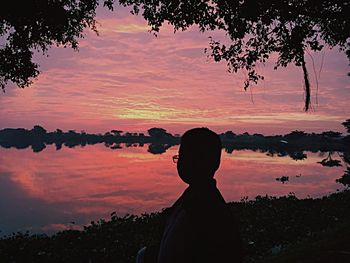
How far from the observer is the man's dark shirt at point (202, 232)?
2641 millimetres

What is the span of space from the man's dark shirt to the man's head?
0.10 m

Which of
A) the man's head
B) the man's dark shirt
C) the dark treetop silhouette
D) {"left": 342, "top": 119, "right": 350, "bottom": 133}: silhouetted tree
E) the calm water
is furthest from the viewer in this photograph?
{"left": 342, "top": 119, "right": 350, "bottom": 133}: silhouetted tree

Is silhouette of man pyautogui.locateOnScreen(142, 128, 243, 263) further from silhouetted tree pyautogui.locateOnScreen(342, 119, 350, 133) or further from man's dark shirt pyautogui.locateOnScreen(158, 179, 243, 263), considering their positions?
silhouetted tree pyautogui.locateOnScreen(342, 119, 350, 133)

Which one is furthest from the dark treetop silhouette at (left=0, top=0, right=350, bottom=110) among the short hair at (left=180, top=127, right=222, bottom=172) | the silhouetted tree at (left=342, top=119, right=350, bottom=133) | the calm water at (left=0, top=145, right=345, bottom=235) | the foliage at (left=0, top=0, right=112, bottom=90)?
the silhouetted tree at (left=342, top=119, right=350, bottom=133)

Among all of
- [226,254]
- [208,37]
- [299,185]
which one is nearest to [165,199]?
[299,185]

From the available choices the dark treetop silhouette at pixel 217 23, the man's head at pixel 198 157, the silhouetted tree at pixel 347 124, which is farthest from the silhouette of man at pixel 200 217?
the silhouetted tree at pixel 347 124

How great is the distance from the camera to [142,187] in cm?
4862

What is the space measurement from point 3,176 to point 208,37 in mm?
60583

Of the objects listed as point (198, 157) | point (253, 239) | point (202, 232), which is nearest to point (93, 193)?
point (253, 239)

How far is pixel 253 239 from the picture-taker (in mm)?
16453

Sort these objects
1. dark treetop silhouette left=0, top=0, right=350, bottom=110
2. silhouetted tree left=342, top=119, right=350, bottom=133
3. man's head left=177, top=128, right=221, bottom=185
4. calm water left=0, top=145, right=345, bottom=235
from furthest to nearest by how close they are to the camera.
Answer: silhouetted tree left=342, top=119, right=350, bottom=133 < calm water left=0, top=145, right=345, bottom=235 < dark treetop silhouette left=0, top=0, right=350, bottom=110 < man's head left=177, top=128, right=221, bottom=185

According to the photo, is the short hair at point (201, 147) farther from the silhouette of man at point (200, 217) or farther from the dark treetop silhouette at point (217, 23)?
the dark treetop silhouette at point (217, 23)

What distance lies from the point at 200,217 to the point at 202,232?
11 cm

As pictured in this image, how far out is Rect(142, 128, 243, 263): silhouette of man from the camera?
265 cm
